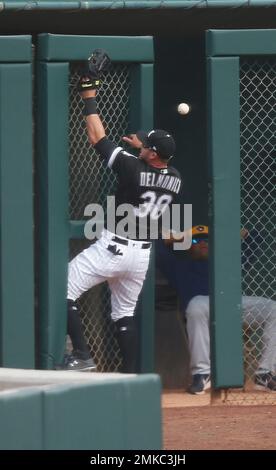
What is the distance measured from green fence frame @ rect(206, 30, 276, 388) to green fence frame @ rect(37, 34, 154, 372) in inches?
27.7

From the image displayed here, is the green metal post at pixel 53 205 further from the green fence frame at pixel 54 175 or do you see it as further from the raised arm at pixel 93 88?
the raised arm at pixel 93 88

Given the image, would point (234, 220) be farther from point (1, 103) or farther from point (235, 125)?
point (1, 103)

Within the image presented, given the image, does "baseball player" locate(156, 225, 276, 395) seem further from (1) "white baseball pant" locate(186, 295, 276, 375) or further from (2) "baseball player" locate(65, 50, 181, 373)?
(2) "baseball player" locate(65, 50, 181, 373)

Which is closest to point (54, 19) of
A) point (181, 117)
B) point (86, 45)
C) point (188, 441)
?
point (86, 45)

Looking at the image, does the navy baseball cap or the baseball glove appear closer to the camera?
the baseball glove

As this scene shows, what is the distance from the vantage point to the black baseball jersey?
823 centimetres

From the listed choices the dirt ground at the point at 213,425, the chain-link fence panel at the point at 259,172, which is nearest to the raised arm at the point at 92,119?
the chain-link fence panel at the point at 259,172

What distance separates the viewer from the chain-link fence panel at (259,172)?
30.9 ft

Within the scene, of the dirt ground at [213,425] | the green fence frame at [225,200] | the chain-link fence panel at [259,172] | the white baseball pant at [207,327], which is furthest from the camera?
the chain-link fence panel at [259,172]

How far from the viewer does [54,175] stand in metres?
8.33

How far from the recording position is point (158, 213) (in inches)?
334

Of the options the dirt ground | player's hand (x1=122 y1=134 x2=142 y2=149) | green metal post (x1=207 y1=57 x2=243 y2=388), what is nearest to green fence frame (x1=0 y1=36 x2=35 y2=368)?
player's hand (x1=122 y1=134 x2=142 y2=149)

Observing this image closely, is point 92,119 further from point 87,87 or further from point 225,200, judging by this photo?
point 225,200

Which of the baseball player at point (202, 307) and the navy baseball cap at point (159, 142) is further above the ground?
the navy baseball cap at point (159, 142)
